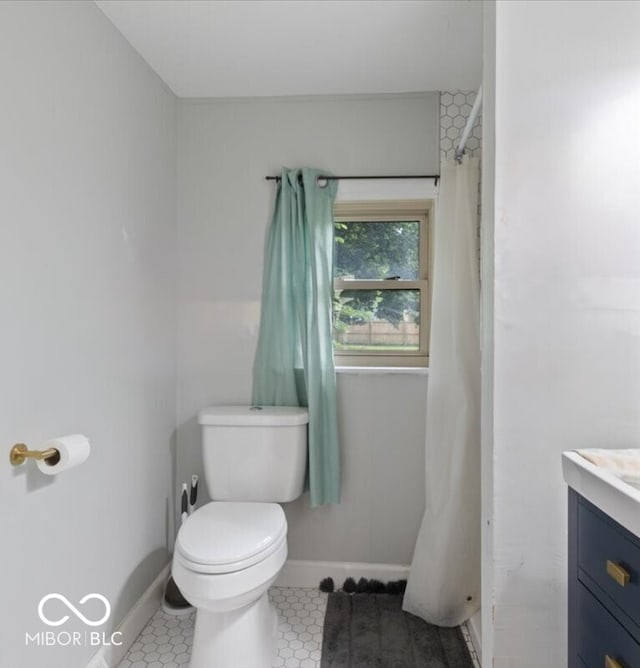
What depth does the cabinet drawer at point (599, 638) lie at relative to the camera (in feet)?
2.72

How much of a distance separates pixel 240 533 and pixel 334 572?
791 mm

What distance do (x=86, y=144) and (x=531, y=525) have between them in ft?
5.54

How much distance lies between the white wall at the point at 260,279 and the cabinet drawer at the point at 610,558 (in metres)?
1.18

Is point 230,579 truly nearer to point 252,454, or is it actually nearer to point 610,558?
point 252,454

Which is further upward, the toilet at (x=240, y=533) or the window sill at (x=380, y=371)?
the window sill at (x=380, y=371)

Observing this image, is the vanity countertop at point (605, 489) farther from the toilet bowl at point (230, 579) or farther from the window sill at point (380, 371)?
the window sill at point (380, 371)

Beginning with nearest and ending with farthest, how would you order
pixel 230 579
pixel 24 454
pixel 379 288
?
pixel 24 454 → pixel 230 579 → pixel 379 288

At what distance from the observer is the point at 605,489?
0.87 m

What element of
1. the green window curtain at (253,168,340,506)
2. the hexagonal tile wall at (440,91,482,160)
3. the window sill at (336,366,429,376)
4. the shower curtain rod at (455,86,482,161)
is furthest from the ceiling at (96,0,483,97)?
the window sill at (336,366,429,376)

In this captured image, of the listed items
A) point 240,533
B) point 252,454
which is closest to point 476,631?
point 240,533

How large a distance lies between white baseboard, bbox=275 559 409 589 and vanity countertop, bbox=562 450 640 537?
137 cm

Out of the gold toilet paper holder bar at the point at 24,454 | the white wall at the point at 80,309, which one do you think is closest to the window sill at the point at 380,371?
the white wall at the point at 80,309

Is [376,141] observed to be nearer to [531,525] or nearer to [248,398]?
[248,398]

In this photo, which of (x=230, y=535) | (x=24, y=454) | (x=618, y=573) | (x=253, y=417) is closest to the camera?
(x=618, y=573)
